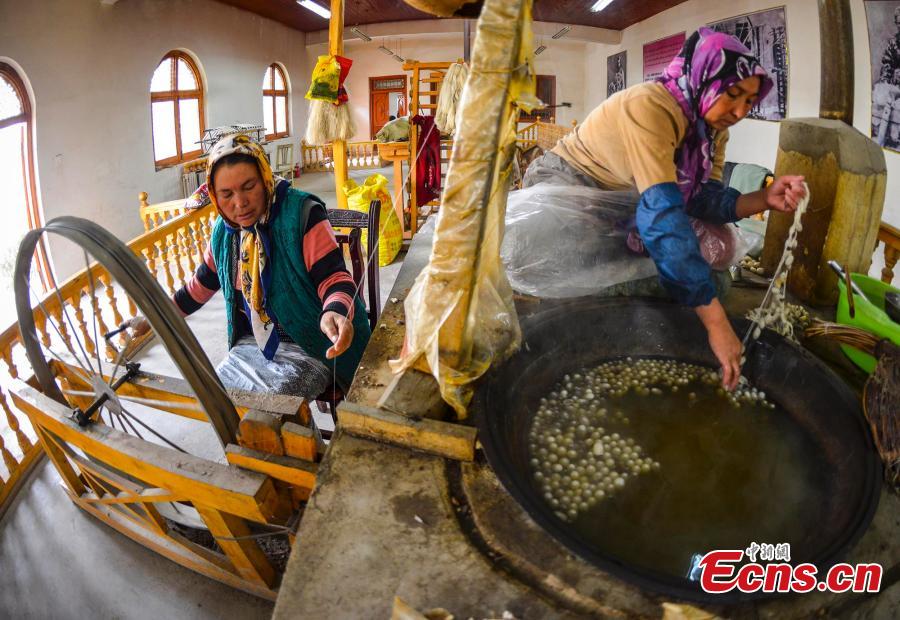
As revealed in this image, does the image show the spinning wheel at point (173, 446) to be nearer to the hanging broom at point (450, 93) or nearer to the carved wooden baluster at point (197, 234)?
the carved wooden baluster at point (197, 234)

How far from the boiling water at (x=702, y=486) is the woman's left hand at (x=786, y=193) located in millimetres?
777

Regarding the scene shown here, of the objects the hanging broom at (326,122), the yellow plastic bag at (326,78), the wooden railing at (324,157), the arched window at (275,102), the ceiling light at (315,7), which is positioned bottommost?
the hanging broom at (326,122)

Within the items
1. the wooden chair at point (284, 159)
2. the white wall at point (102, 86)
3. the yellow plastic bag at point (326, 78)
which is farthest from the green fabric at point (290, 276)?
the wooden chair at point (284, 159)

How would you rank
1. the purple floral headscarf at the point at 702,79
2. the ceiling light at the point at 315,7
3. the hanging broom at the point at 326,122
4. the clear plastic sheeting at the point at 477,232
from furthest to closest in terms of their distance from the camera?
the ceiling light at the point at 315,7, the hanging broom at the point at 326,122, the purple floral headscarf at the point at 702,79, the clear plastic sheeting at the point at 477,232

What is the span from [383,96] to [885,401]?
48.8ft

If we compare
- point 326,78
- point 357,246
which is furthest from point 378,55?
point 357,246

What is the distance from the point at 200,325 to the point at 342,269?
2.97 metres

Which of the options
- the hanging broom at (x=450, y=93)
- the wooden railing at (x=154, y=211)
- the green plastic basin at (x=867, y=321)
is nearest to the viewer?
the green plastic basin at (x=867, y=321)

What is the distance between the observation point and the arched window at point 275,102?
12281mm

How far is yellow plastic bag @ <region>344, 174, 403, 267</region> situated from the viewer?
5402mm

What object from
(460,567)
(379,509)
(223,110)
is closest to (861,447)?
(460,567)

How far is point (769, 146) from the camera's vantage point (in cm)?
559

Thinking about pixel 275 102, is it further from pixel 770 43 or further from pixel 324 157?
pixel 770 43

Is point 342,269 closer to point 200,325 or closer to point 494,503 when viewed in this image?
point 494,503
